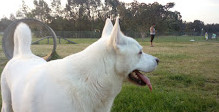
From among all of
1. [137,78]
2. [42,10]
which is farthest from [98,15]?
[137,78]

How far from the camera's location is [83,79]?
2.00 meters

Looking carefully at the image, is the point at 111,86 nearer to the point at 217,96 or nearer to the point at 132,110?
the point at 132,110

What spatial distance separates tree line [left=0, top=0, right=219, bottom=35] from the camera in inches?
1588

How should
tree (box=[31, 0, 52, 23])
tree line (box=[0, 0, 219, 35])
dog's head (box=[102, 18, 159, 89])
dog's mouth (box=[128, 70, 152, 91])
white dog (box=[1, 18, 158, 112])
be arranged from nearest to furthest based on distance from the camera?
white dog (box=[1, 18, 158, 112])
dog's head (box=[102, 18, 159, 89])
dog's mouth (box=[128, 70, 152, 91])
tree line (box=[0, 0, 219, 35])
tree (box=[31, 0, 52, 23])

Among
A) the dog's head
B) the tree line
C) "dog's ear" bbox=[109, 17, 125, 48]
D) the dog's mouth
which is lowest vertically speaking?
the dog's mouth

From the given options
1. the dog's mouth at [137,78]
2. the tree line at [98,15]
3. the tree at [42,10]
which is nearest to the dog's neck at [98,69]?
the dog's mouth at [137,78]

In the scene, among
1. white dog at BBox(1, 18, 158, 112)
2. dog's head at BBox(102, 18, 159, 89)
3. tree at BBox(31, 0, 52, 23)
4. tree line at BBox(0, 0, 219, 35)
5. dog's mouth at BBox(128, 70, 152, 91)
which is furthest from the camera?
tree at BBox(31, 0, 52, 23)

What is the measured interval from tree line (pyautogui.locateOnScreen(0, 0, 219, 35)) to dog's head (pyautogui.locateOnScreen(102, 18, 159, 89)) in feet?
Answer: 126

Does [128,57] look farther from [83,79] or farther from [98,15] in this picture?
[98,15]

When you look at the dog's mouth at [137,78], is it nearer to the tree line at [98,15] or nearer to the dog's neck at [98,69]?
the dog's neck at [98,69]

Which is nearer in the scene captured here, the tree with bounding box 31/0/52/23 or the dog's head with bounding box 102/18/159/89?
the dog's head with bounding box 102/18/159/89

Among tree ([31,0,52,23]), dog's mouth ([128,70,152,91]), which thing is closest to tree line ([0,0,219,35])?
tree ([31,0,52,23])

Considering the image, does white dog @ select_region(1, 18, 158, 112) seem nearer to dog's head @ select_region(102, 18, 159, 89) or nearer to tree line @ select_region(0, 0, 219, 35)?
dog's head @ select_region(102, 18, 159, 89)

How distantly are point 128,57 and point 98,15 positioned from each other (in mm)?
57280
